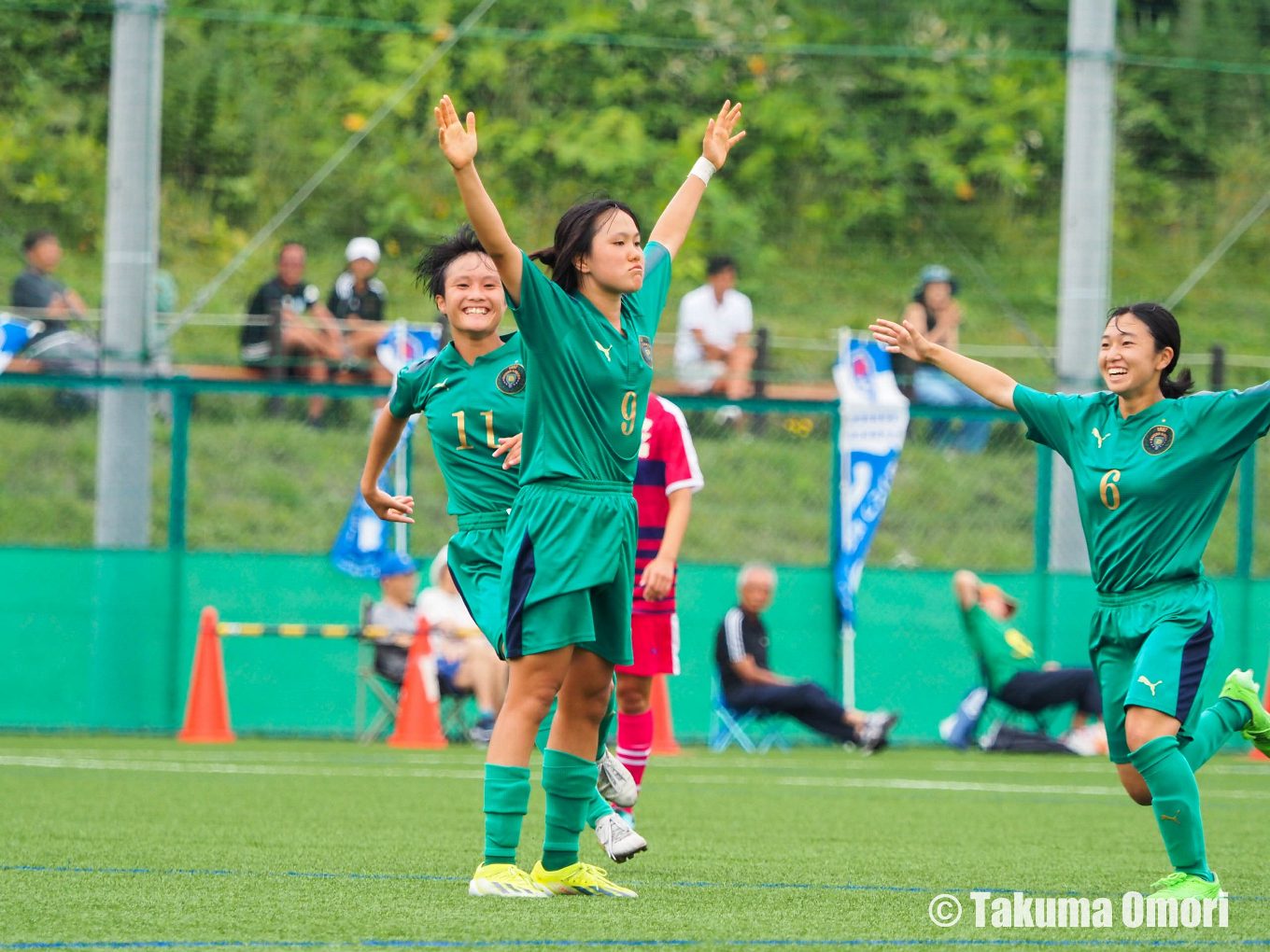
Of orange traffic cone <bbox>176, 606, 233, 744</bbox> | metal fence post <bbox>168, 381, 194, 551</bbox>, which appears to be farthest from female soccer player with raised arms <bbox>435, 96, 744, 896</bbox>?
metal fence post <bbox>168, 381, 194, 551</bbox>

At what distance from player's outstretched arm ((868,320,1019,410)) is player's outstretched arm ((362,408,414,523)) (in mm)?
1586

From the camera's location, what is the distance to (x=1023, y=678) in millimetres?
12383

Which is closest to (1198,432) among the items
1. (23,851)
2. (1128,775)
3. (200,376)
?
(1128,775)

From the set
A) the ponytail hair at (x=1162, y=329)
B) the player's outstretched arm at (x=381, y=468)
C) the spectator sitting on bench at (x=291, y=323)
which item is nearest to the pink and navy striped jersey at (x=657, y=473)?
the player's outstretched arm at (x=381, y=468)

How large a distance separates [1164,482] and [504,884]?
7.40ft

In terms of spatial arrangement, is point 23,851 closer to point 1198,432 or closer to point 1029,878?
point 1029,878

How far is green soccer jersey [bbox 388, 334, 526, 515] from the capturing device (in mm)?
5793

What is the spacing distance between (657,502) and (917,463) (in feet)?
29.6

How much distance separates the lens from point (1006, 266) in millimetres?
18234

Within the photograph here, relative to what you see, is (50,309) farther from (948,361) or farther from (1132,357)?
(1132,357)

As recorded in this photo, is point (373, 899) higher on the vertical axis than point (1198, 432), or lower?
lower

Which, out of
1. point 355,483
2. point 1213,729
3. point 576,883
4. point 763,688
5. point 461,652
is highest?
point 355,483

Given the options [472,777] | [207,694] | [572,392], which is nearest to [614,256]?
[572,392]

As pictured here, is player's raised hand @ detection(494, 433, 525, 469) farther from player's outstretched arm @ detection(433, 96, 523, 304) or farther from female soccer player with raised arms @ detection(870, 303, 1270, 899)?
female soccer player with raised arms @ detection(870, 303, 1270, 899)
